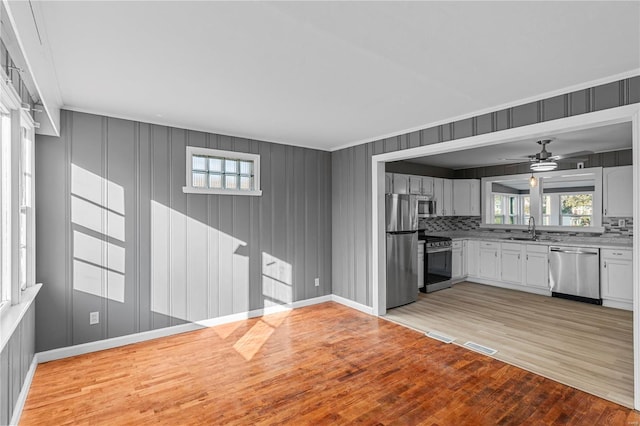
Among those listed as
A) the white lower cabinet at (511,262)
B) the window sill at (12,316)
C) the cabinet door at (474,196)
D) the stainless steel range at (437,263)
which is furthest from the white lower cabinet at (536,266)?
the window sill at (12,316)

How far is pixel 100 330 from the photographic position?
355 centimetres

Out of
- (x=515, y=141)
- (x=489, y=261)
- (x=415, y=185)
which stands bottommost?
(x=489, y=261)

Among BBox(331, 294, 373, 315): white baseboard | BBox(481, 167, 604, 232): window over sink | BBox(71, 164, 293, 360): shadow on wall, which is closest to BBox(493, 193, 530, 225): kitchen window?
BBox(481, 167, 604, 232): window over sink

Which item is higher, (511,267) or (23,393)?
(511,267)

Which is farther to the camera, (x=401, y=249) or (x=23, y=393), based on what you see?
Result: (x=401, y=249)

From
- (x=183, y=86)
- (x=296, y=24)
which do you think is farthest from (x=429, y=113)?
(x=183, y=86)

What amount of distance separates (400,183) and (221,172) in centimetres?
313

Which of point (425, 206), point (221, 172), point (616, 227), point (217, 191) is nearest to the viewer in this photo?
point (217, 191)

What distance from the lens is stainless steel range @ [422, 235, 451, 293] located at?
6.05 m

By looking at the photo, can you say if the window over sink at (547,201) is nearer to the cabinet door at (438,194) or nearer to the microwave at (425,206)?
the cabinet door at (438,194)

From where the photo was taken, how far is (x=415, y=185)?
250 inches

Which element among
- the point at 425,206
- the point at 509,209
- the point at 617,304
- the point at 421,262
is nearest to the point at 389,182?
the point at 425,206

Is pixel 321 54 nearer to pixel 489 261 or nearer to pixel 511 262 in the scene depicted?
pixel 511 262

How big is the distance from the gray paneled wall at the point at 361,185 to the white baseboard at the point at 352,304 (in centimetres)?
6
